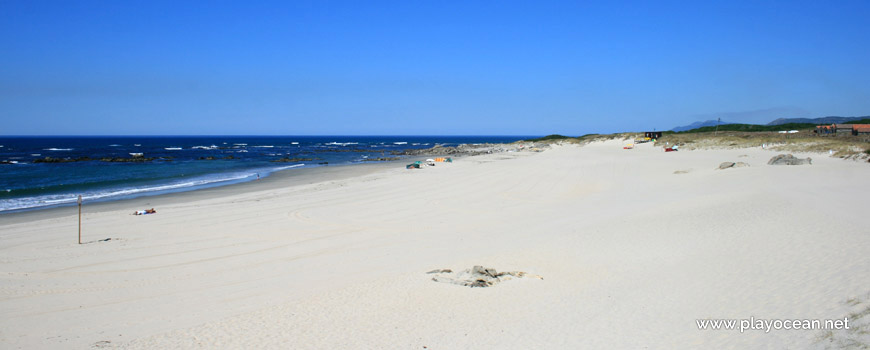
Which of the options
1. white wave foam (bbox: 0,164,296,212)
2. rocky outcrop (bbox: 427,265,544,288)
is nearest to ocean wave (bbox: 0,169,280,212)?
white wave foam (bbox: 0,164,296,212)

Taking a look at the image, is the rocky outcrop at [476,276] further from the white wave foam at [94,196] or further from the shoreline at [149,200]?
the white wave foam at [94,196]

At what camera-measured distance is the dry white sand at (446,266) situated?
7.37 metres

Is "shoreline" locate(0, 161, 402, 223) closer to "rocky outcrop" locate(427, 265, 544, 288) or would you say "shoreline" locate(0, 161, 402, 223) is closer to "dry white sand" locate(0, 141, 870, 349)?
"dry white sand" locate(0, 141, 870, 349)

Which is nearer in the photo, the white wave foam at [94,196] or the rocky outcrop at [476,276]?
the rocky outcrop at [476,276]

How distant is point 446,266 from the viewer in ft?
37.1

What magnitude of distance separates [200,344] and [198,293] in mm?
3076

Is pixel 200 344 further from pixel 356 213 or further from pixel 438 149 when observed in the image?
pixel 438 149

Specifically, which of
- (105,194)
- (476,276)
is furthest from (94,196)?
(476,276)

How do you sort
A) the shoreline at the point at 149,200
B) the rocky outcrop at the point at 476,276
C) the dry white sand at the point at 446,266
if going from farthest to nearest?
the shoreline at the point at 149,200 → the rocky outcrop at the point at 476,276 → the dry white sand at the point at 446,266

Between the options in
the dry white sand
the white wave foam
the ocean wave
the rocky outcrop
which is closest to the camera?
the dry white sand

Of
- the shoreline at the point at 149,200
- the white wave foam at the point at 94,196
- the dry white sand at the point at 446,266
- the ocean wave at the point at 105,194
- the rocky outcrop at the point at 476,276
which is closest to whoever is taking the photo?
the dry white sand at the point at 446,266

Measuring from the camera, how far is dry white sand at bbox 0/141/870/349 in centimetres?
737

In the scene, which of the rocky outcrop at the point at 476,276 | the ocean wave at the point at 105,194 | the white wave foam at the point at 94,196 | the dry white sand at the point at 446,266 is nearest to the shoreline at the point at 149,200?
the dry white sand at the point at 446,266

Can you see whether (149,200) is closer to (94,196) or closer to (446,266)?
(94,196)
